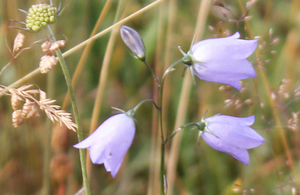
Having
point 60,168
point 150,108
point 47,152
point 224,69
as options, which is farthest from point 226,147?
point 150,108

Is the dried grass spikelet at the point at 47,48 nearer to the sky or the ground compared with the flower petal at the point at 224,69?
nearer to the sky

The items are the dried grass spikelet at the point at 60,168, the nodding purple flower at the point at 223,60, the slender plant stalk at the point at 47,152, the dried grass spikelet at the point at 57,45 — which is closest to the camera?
the dried grass spikelet at the point at 57,45

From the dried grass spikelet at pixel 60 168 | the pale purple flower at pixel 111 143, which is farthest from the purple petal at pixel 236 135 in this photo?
the dried grass spikelet at pixel 60 168

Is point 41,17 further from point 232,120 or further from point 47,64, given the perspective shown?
point 232,120

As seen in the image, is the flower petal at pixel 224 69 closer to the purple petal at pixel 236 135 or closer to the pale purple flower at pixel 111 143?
the purple petal at pixel 236 135

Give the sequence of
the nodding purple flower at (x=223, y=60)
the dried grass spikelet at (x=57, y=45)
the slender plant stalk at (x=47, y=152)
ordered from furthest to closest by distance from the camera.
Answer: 1. the slender plant stalk at (x=47, y=152)
2. the nodding purple flower at (x=223, y=60)
3. the dried grass spikelet at (x=57, y=45)

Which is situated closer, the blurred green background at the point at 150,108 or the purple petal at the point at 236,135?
the purple petal at the point at 236,135

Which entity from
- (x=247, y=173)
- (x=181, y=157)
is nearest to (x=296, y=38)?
(x=247, y=173)

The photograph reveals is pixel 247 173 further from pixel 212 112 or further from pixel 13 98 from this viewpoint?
pixel 13 98
